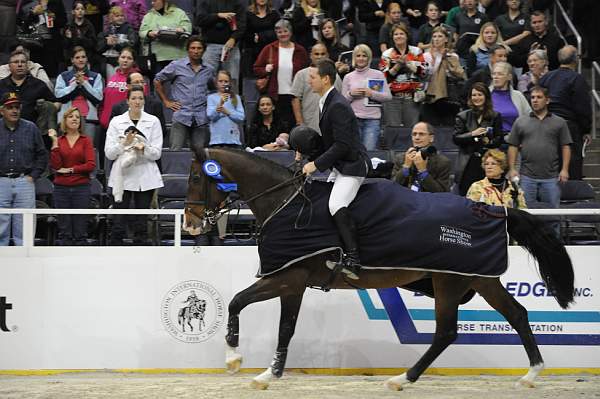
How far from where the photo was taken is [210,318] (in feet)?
35.7

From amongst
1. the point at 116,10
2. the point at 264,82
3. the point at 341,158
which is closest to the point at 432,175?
the point at 341,158

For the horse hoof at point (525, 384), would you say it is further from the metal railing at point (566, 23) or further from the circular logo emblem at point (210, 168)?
the metal railing at point (566, 23)

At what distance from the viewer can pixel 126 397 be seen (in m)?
8.97

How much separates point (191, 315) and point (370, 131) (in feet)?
13.6

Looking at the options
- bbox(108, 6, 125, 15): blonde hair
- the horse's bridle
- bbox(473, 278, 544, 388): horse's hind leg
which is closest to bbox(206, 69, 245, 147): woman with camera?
bbox(108, 6, 125, 15): blonde hair

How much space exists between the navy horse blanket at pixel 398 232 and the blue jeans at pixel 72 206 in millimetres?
3048

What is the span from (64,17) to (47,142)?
2.63 meters

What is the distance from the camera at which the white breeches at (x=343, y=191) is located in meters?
9.50

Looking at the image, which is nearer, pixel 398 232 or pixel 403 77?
pixel 398 232

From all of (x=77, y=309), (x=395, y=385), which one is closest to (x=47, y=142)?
(x=77, y=309)

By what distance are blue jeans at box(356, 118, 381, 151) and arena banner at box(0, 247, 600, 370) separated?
3.37 m

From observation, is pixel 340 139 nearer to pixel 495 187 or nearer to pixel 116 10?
pixel 495 187

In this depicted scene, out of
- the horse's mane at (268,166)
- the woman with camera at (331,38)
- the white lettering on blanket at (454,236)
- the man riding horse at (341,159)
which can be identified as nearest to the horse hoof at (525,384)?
the white lettering on blanket at (454,236)

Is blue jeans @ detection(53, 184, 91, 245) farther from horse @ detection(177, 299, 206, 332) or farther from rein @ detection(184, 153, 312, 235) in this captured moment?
rein @ detection(184, 153, 312, 235)
